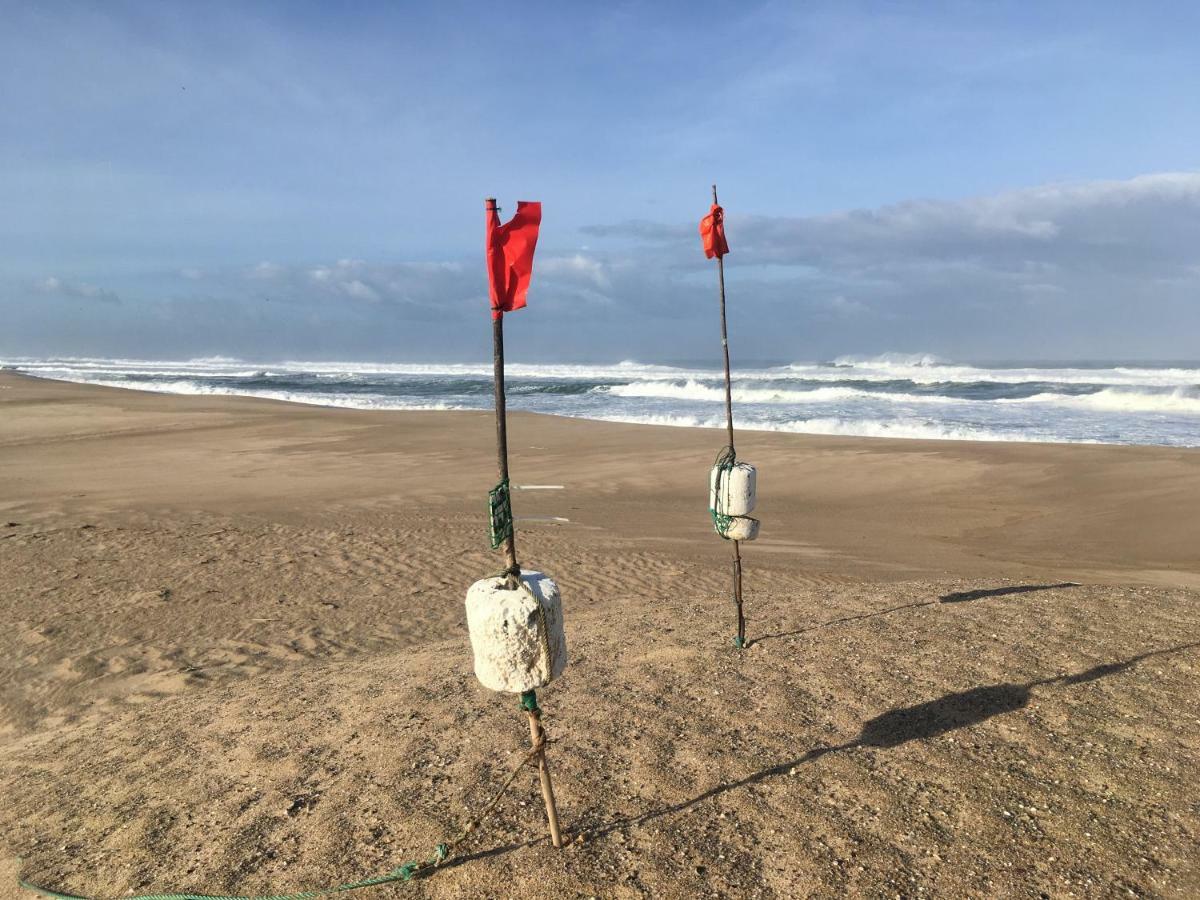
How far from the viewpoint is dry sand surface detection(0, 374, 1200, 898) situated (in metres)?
3.32

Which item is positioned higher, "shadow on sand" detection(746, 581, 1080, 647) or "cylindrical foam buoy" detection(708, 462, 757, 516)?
"cylindrical foam buoy" detection(708, 462, 757, 516)

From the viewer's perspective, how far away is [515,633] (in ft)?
9.60

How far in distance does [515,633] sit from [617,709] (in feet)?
6.22

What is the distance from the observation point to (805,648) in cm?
550

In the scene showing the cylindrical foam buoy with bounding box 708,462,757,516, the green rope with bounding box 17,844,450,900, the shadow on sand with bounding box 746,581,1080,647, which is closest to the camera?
the green rope with bounding box 17,844,450,900

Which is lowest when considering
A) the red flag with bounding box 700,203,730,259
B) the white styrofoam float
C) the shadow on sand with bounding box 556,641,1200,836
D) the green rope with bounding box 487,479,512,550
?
the shadow on sand with bounding box 556,641,1200,836

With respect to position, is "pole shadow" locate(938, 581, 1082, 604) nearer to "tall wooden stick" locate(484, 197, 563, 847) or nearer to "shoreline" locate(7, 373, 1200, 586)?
"shoreline" locate(7, 373, 1200, 586)

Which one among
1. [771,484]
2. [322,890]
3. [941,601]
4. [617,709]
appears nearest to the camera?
[322,890]

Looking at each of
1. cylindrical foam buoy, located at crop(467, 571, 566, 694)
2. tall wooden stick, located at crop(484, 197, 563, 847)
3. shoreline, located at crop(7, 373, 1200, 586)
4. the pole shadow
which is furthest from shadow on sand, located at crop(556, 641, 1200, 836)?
shoreline, located at crop(7, 373, 1200, 586)

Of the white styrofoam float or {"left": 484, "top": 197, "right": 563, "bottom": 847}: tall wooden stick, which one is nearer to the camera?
{"left": 484, "top": 197, "right": 563, "bottom": 847}: tall wooden stick

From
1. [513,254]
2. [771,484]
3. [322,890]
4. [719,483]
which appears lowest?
[322,890]

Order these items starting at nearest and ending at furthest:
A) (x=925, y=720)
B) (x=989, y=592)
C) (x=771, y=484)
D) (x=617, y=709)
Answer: (x=925, y=720) → (x=617, y=709) → (x=989, y=592) → (x=771, y=484)

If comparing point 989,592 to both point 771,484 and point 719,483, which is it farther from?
point 771,484

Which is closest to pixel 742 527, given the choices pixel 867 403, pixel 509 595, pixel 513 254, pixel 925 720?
pixel 925 720
